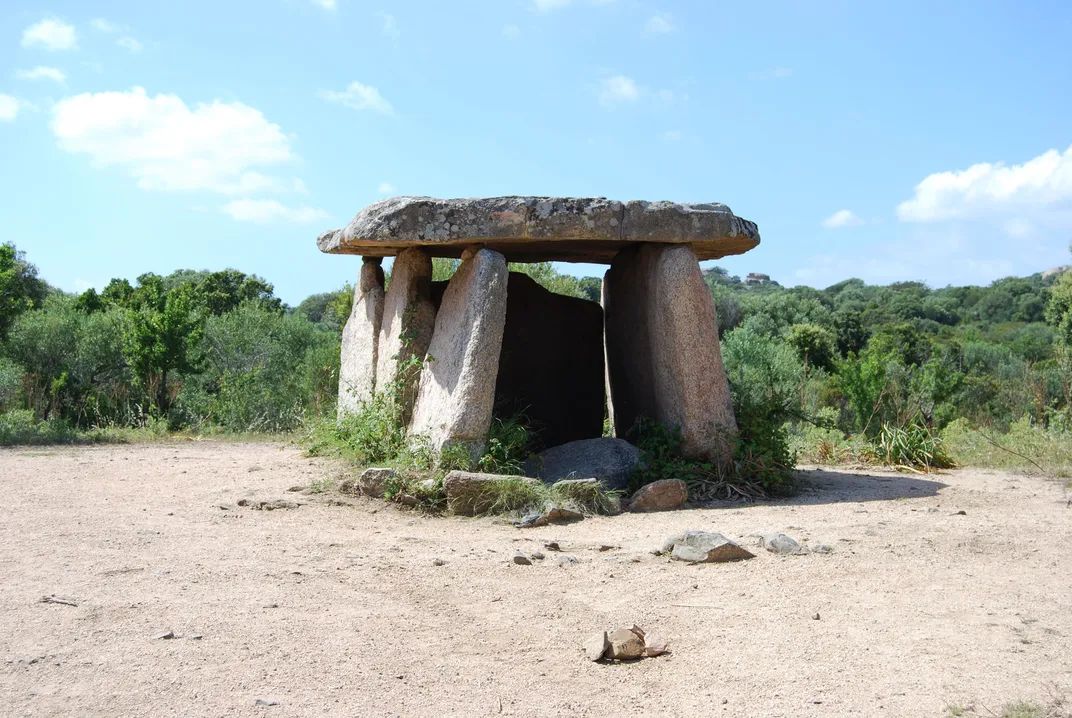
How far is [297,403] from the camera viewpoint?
1377 centimetres

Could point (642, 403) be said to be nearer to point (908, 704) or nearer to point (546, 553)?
point (546, 553)

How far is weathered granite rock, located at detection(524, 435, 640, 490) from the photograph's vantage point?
756 centimetres

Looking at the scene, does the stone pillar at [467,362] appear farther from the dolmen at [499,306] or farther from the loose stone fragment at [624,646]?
the loose stone fragment at [624,646]

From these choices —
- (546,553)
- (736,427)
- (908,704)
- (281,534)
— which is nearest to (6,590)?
(281,534)

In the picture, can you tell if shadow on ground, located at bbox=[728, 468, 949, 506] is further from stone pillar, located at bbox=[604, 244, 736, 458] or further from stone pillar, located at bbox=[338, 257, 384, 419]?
stone pillar, located at bbox=[338, 257, 384, 419]

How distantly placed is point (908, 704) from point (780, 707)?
0.43 metres

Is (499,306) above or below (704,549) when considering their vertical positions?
above

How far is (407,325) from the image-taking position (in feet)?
27.8

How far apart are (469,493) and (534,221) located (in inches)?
87.1

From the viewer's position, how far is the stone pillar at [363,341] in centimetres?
895

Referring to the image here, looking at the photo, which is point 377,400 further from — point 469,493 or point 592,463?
point 592,463

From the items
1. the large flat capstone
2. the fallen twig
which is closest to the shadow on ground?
the large flat capstone

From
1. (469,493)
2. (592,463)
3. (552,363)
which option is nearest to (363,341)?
(552,363)

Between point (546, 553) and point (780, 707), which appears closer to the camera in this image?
point (780, 707)
